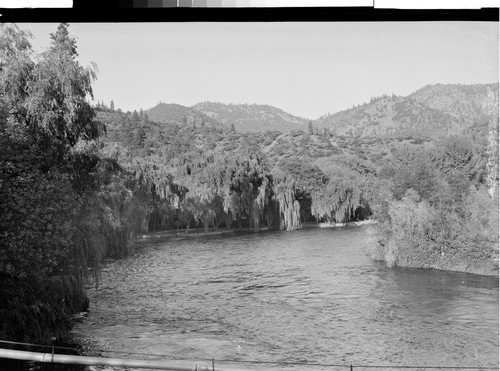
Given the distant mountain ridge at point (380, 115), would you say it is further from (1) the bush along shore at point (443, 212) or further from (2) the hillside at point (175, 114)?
(1) the bush along shore at point (443, 212)

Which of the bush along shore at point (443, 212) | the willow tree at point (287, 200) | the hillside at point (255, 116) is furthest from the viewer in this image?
the willow tree at point (287, 200)

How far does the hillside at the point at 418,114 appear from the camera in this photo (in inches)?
108

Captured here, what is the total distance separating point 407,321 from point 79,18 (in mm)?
2151

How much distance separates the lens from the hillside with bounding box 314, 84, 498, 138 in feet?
9.04

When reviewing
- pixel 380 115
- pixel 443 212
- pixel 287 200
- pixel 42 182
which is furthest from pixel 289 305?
pixel 42 182

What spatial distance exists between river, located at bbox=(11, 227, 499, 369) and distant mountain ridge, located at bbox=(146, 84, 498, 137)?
549 millimetres

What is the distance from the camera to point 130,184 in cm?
319

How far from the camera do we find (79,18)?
2.89 metres

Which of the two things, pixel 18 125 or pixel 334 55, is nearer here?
pixel 334 55

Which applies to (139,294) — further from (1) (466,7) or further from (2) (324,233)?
(1) (466,7)

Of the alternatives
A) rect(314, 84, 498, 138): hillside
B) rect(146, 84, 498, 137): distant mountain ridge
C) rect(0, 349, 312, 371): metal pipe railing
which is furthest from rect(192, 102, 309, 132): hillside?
rect(0, 349, 312, 371): metal pipe railing

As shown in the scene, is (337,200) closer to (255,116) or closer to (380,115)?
(380,115)

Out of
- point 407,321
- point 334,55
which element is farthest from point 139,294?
point 334,55

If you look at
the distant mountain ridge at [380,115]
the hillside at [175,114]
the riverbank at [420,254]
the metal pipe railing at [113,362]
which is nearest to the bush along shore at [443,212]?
the riverbank at [420,254]
